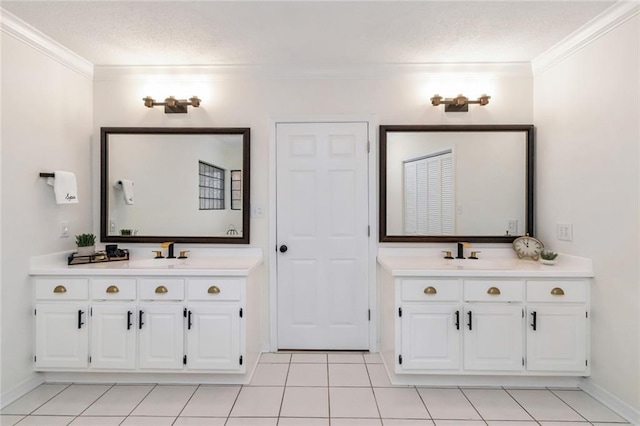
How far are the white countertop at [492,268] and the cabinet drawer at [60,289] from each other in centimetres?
216

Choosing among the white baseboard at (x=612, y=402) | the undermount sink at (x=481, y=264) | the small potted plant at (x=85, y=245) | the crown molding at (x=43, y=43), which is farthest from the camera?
the small potted plant at (x=85, y=245)

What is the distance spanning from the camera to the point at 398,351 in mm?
2475

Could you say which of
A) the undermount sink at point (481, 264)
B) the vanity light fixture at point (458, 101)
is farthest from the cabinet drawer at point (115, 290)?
the vanity light fixture at point (458, 101)

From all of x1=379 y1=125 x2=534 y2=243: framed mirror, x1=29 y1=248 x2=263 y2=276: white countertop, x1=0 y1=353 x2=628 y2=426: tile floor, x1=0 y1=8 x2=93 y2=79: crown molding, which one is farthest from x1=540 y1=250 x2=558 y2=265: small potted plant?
x1=0 y1=8 x2=93 y2=79: crown molding

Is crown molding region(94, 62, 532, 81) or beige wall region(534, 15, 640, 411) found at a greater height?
crown molding region(94, 62, 532, 81)

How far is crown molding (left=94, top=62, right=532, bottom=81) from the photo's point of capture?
301 centimetres

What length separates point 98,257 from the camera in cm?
277

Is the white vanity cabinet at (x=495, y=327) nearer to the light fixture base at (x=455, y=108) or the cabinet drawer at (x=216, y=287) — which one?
the light fixture base at (x=455, y=108)

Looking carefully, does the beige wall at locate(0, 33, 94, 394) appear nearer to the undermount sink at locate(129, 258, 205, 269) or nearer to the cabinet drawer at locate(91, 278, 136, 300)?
the cabinet drawer at locate(91, 278, 136, 300)

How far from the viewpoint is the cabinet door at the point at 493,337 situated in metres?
2.43

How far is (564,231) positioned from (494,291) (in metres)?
0.78

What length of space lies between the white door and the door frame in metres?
0.04

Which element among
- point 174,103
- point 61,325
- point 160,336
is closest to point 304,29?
point 174,103

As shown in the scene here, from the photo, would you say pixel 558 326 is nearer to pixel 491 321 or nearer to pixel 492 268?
pixel 491 321
